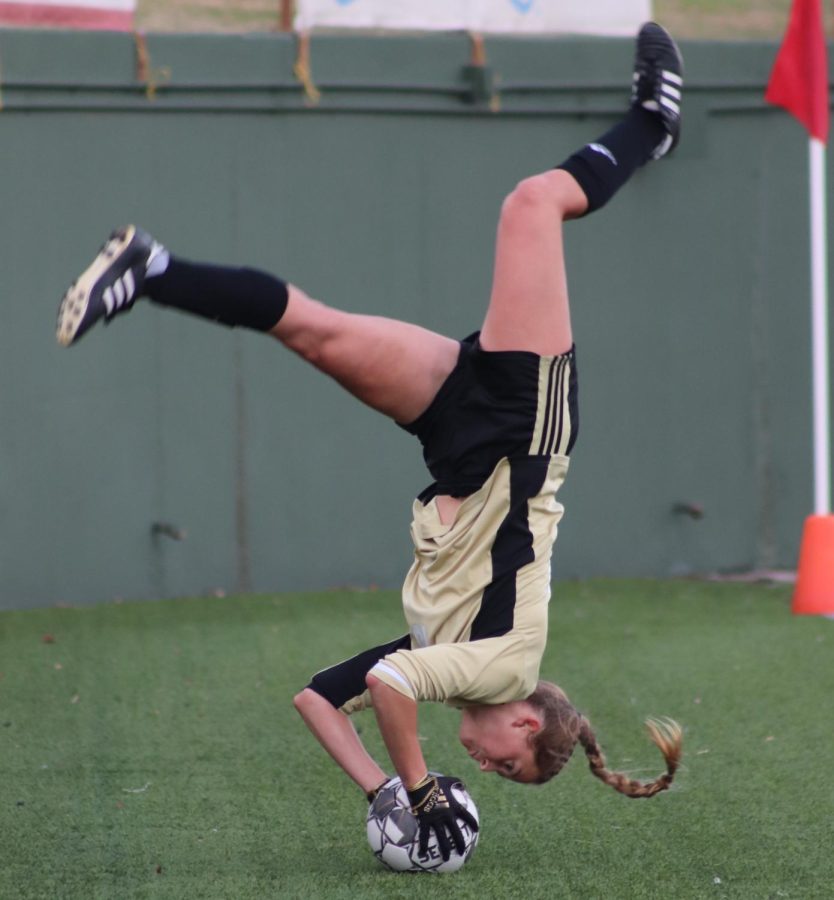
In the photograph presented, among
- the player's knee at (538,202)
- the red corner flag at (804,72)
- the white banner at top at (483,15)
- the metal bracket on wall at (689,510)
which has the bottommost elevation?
the metal bracket on wall at (689,510)

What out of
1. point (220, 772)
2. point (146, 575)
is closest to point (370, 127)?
point (146, 575)

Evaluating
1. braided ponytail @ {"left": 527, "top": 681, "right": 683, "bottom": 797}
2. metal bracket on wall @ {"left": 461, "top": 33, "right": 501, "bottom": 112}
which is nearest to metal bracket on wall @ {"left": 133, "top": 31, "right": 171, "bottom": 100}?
metal bracket on wall @ {"left": 461, "top": 33, "right": 501, "bottom": 112}

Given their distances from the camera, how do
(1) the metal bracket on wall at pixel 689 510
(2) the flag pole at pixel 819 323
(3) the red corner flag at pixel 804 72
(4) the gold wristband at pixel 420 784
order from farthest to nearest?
(1) the metal bracket on wall at pixel 689 510
(3) the red corner flag at pixel 804 72
(2) the flag pole at pixel 819 323
(4) the gold wristband at pixel 420 784

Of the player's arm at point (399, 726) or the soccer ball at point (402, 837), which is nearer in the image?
the player's arm at point (399, 726)

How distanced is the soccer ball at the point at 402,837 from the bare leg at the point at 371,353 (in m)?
0.96

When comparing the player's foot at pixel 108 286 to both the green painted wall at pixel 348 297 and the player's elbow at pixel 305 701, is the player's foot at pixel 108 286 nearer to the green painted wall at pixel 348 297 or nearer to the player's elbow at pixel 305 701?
the player's elbow at pixel 305 701

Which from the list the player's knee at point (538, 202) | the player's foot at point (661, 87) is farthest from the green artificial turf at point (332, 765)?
the player's foot at point (661, 87)

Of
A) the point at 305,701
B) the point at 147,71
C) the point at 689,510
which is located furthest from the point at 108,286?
the point at 689,510

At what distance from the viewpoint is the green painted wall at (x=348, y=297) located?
23.8 feet

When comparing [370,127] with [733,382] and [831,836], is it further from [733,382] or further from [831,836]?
[831,836]

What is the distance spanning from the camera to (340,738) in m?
3.85

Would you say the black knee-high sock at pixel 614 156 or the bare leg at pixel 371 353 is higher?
the black knee-high sock at pixel 614 156

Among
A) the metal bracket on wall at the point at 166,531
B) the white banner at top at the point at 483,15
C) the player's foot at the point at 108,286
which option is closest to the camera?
the player's foot at the point at 108,286

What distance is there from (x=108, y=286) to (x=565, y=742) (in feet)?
5.13
